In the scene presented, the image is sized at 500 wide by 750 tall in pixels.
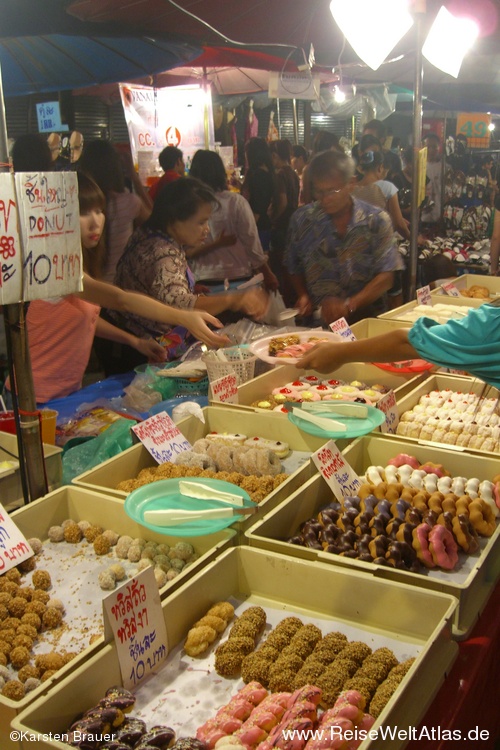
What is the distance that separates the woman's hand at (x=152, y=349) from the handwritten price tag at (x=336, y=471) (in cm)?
141

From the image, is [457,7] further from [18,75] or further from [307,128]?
[18,75]

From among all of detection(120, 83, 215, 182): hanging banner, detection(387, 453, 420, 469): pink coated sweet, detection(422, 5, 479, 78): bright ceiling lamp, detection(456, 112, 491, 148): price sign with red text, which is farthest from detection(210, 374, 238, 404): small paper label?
detection(456, 112, 491, 148): price sign with red text

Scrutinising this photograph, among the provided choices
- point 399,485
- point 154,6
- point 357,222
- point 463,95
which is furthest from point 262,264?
point 463,95

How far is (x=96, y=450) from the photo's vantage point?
277 centimetres

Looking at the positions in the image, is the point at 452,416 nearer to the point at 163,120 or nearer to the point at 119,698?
the point at 119,698

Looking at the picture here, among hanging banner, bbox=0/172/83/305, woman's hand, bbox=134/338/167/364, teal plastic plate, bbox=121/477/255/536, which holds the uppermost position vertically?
hanging banner, bbox=0/172/83/305

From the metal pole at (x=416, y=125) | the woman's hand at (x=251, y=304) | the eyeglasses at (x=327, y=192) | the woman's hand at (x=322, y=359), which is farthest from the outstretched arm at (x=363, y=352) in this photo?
the metal pole at (x=416, y=125)

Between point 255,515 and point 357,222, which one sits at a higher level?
point 357,222

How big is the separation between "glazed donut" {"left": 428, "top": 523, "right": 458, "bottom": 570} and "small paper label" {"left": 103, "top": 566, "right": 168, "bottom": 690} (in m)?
0.85

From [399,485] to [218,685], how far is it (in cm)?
102

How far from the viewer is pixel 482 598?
1936mm

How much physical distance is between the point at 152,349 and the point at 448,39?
3.23 metres

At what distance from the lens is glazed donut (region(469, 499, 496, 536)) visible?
227cm

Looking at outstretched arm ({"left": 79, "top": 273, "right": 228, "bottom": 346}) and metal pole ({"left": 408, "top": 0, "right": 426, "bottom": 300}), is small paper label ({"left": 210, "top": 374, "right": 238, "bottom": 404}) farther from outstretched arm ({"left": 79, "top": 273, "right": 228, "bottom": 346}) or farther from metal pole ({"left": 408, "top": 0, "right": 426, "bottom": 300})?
metal pole ({"left": 408, "top": 0, "right": 426, "bottom": 300})
